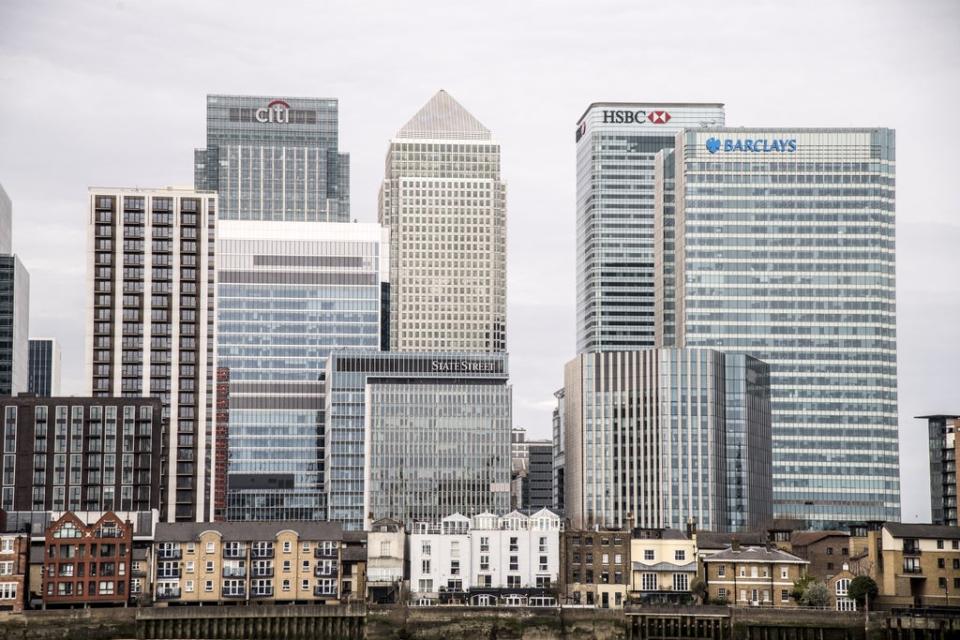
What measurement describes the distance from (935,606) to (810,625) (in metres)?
16.5

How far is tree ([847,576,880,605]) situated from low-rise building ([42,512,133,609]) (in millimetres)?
83971

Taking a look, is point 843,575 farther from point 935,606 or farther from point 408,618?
point 408,618

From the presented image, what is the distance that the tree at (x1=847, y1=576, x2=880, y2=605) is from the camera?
626ft

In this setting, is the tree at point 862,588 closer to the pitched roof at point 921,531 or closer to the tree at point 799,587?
the tree at point 799,587

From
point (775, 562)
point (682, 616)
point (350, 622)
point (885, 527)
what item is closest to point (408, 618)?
point (350, 622)

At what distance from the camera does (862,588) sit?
7515 inches

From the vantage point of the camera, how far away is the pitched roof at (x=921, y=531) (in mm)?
195125

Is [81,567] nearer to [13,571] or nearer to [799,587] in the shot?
[13,571]

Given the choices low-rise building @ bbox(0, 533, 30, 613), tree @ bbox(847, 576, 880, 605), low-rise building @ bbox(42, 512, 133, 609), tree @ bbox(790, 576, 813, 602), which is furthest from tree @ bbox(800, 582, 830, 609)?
low-rise building @ bbox(0, 533, 30, 613)

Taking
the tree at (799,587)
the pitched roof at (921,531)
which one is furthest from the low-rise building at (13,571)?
the pitched roof at (921,531)

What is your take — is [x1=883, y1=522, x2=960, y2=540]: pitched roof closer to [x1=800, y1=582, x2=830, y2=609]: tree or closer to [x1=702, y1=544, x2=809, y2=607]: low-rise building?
[x1=702, y1=544, x2=809, y2=607]: low-rise building

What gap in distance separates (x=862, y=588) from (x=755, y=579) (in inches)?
529

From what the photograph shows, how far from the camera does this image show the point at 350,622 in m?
190

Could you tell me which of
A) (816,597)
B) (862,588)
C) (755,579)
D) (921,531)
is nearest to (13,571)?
(755,579)
